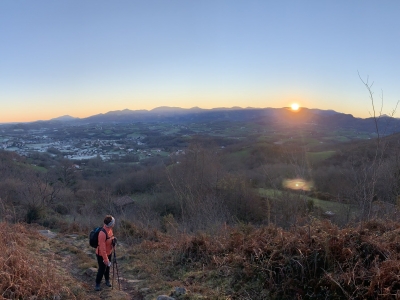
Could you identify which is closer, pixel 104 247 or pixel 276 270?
pixel 276 270

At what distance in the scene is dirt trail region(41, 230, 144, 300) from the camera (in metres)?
5.73

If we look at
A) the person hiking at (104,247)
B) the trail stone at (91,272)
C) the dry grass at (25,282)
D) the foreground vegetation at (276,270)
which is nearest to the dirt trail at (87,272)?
the trail stone at (91,272)

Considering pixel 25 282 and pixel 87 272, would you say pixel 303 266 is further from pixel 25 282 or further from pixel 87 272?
pixel 87 272

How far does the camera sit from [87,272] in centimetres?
702

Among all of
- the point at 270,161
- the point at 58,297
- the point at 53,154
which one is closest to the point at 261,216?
the point at 270,161

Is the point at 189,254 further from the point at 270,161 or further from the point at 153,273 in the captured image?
the point at 270,161

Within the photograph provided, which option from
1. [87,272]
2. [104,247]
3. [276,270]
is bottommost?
[87,272]

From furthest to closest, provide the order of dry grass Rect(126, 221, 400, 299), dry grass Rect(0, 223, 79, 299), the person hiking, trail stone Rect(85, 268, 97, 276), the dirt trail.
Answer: trail stone Rect(85, 268, 97, 276), the person hiking, the dirt trail, dry grass Rect(0, 223, 79, 299), dry grass Rect(126, 221, 400, 299)

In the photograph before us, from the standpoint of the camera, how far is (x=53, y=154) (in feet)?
208

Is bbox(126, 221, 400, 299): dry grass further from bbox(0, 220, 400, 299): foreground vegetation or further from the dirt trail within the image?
the dirt trail

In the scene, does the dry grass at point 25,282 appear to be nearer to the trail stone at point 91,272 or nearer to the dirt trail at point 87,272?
the dirt trail at point 87,272

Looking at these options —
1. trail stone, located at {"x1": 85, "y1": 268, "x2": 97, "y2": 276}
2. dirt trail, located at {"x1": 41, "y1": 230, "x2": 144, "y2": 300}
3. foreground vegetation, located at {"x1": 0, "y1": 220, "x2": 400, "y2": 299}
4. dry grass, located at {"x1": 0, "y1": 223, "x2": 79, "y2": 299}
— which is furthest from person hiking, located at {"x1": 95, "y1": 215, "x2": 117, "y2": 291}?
trail stone, located at {"x1": 85, "y1": 268, "x2": 97, "y2": 276}

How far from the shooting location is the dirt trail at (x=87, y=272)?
18.8 feet

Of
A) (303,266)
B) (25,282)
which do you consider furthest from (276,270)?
(25,282)
